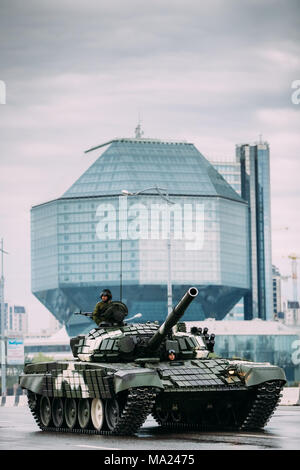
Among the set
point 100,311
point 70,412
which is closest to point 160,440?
point 70,412

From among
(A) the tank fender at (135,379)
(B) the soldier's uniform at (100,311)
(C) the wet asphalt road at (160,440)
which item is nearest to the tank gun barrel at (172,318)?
(A) the tank fender at (135,379)

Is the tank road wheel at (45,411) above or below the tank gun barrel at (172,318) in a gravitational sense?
below

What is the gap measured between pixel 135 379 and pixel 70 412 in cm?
428

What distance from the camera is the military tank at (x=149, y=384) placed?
97.1ft

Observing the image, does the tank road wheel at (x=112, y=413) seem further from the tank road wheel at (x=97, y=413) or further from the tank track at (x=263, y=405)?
the tank track at (x=263, y=405)

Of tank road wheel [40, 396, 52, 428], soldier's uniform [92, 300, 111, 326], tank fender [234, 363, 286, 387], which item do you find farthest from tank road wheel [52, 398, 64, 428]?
tank fender [234, 363, 286, 387]

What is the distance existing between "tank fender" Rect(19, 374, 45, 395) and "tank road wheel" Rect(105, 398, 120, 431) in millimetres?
3516

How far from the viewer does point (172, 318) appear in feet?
98.9

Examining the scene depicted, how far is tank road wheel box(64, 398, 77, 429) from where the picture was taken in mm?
32250

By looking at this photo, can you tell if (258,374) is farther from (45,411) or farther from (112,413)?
(45,411)

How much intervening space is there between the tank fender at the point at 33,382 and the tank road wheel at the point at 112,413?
352 centimetres
